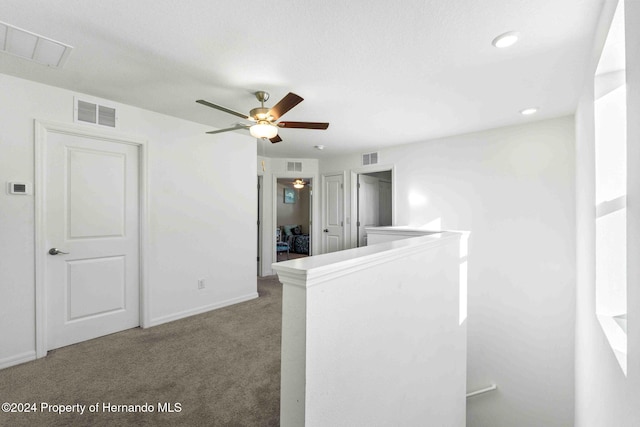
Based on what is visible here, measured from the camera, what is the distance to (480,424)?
384 centimetres

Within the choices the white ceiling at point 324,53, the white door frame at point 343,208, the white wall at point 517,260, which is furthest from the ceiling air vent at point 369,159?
the white ceiling at point 324,53

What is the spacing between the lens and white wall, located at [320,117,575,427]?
10.8 feet

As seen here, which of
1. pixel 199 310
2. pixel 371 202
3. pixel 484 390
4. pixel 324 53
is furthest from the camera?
pixel 371 202

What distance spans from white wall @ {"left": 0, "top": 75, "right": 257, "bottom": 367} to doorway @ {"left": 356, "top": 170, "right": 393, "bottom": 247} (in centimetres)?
220

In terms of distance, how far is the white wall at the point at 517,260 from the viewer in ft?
10.8

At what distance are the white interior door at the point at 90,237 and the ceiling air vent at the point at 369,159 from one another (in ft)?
11.9

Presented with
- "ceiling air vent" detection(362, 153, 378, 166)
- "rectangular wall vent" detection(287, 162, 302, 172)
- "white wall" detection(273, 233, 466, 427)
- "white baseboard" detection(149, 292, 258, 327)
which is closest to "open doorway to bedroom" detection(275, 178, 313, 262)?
"rectangular wall vent" detection(287, 162, 302, 172)

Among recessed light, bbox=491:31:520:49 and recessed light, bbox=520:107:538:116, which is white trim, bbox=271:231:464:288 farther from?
recessed light, bbox=520:107:538:116

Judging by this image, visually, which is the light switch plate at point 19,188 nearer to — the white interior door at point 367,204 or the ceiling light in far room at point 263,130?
the ceiling light in far room at point 263,130

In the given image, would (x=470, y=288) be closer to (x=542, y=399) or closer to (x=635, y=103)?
(x=542, y=399)

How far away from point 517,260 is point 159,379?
162 inches

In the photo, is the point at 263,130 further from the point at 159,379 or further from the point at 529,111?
the point at 529,111

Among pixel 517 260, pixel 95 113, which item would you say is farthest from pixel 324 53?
pixel 517 260

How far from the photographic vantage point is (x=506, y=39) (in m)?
1.82
